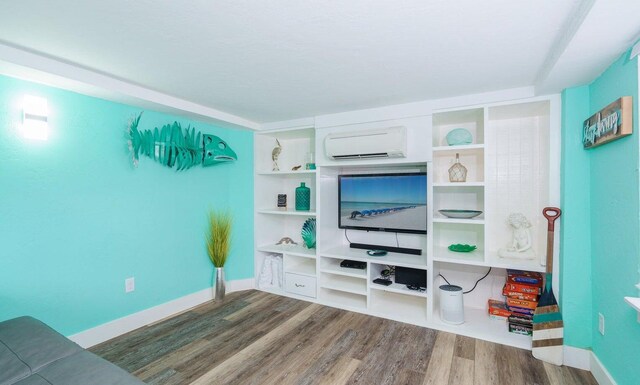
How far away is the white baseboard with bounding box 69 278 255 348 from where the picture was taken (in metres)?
2.34

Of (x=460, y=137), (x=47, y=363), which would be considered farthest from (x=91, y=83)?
(x=460, y=137)

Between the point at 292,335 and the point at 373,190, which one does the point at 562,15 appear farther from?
the point at 292,335

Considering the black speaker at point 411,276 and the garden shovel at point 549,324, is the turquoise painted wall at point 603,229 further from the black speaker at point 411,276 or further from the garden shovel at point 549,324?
the black speaker at point 411,276

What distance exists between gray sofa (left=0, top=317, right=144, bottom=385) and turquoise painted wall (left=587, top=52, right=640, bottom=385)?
96.5 inches

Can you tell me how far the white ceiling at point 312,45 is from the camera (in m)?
1.34

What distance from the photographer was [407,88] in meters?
2.39

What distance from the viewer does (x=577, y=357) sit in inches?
81.8

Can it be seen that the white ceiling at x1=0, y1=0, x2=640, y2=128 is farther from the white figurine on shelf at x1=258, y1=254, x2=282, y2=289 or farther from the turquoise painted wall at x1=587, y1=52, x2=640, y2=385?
the white figurine on shelf at x1=258, y1=254, x2=282, y2=289

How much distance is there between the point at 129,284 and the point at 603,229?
3626mm

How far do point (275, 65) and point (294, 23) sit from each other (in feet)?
1.70

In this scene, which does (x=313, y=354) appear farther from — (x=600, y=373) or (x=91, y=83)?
(x=91, y=83)

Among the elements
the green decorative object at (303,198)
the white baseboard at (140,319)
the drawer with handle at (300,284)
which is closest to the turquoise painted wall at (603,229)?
the drawer with handle at (300,284)

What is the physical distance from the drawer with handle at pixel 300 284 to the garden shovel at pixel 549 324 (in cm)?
203

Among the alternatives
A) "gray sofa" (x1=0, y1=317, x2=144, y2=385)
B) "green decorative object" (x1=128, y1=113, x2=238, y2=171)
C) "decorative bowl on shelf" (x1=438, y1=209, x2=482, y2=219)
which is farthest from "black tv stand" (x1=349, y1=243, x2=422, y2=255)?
"gray sofa" (x1=0, y1=317, x2=144, y2=385)
